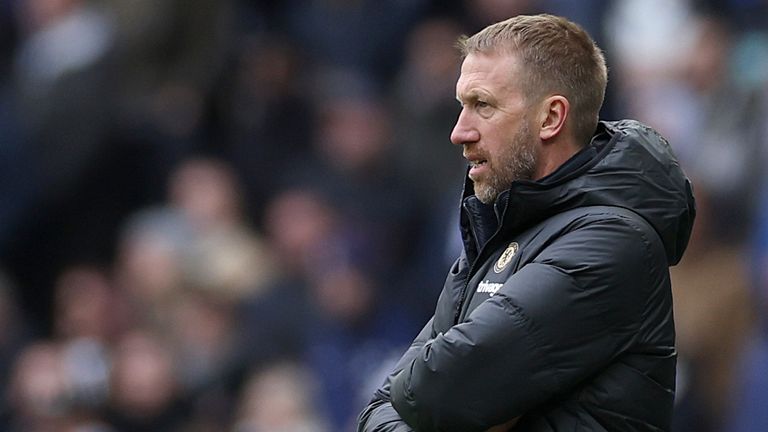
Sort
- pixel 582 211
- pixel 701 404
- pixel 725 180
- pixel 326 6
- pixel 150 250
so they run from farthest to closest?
pixel 326 6 → pixel 150 250 → pixel 725 180 → pixel 701 404 → pixel 582 211

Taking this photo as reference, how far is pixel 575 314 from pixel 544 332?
0.07 metres

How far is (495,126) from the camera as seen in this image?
299 cm

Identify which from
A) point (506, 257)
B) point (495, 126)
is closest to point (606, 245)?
point (506, 257)

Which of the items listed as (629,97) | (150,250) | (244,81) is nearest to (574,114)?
(629,97)

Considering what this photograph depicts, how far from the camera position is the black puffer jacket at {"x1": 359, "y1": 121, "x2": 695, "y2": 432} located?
9.07ft

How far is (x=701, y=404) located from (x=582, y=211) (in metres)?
3.32

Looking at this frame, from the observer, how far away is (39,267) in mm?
8258

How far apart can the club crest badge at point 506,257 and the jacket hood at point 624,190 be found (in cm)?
4

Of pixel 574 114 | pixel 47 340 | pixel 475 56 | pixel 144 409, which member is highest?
pixel 47 340

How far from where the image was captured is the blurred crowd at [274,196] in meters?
6.47

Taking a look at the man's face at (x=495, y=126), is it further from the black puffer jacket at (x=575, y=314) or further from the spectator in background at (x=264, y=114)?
the spectator in background at (x=264, y=114)

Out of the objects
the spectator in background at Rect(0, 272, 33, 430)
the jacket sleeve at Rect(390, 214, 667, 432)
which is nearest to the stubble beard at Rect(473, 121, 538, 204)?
the jacket sleeve at Rect(390, 214, 667, 432)

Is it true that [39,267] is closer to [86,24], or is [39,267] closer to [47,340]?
[47,340]

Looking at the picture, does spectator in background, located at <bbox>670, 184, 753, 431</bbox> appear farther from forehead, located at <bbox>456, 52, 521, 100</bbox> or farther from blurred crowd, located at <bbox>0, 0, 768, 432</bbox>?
forehead, located at <bbox>456, 52, 521, 100</bbox>
